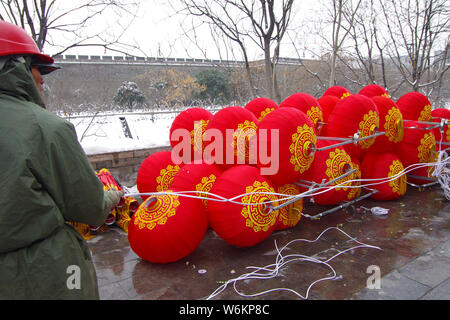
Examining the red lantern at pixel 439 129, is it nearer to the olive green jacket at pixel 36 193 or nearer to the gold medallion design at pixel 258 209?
the gold medallion design at pixel 258 209

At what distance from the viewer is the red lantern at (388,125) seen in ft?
15.9

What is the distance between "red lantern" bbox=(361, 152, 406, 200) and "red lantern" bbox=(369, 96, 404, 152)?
0.15 m

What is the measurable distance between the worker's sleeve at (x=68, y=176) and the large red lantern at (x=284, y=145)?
7.08 ft

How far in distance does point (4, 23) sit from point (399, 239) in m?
4.24

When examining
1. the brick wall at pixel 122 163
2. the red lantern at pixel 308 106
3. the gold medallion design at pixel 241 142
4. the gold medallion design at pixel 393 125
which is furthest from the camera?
the brick wall at pixel 122 163

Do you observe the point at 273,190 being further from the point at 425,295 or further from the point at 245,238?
the point at 425,295

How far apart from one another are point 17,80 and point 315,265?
9.77 feet

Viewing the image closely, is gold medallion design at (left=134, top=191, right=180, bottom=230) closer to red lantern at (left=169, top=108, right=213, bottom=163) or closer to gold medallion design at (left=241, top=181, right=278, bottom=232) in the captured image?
gold medallion design at (left=241, top=181, right=278, bottom=232)

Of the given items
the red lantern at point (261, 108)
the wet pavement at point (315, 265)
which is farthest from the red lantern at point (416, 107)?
the red lantern at point (261, 108)

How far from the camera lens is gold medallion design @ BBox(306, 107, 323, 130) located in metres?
4.54

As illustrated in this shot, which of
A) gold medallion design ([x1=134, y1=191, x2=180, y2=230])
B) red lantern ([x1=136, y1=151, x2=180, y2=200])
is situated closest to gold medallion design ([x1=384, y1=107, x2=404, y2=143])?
red lantern ([x1=136, y1=151, x2=180, y2=200])

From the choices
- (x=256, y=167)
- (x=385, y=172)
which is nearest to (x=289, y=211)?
(x=256, y=167)

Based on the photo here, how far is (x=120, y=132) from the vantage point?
14.4 metres

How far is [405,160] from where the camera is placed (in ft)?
17.1
